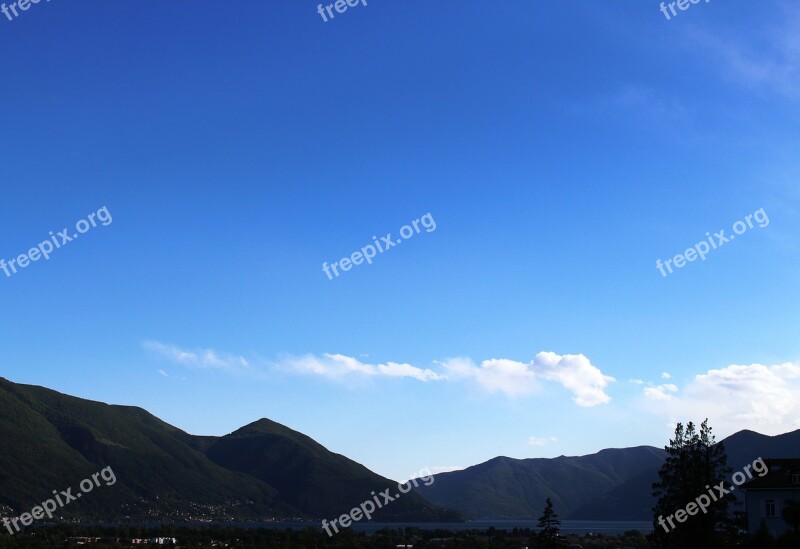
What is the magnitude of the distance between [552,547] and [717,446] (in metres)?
20.2

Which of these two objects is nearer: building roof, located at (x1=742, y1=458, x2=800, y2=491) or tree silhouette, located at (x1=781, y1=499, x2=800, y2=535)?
tree silhouette, located at (x1=781, y1=499, x2=800, y2=535)

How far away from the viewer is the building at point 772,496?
248 ft

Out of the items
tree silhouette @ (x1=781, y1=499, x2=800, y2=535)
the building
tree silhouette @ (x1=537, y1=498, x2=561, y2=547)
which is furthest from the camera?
tree silhouette @ (x1=537, y1=498, x2=561, y2=547)

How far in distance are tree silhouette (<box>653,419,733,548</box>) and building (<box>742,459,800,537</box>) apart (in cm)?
834

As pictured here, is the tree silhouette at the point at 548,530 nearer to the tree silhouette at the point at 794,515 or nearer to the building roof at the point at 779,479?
the building roof at the point at 779,479

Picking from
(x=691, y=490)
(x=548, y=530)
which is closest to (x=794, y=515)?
(x=691, y=490)

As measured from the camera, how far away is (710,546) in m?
64.6

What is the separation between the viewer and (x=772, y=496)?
76.9 metres

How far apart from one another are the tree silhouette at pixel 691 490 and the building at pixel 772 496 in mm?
8337

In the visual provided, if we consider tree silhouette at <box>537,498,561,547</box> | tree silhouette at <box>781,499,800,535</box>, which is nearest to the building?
tree silhouette at <box>781,499,800,535</box>

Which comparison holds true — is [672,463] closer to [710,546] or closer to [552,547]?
[710,546]

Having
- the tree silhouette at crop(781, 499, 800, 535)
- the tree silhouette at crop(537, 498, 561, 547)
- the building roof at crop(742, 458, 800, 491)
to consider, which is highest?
the building roof at crop(742, 458, 800, 491)

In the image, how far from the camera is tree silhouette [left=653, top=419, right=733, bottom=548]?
66938 millimetres

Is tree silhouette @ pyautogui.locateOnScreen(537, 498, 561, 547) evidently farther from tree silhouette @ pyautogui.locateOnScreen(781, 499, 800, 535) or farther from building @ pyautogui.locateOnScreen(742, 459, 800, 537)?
tree silhouette @ pyautogui.locateOnScreen(781, 499, 800, 535)
